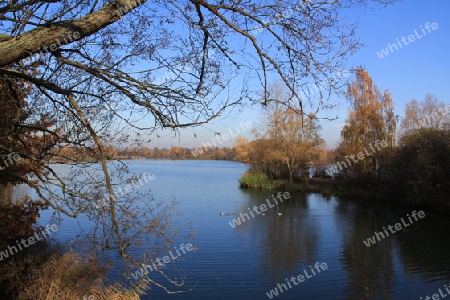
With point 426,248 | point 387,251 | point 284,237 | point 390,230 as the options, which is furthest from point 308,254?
point 390,230

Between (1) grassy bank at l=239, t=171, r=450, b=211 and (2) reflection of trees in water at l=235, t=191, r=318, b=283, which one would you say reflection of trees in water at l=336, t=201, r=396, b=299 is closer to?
(2) reflection of trees in water at l=235, t=191, r=318, b=283

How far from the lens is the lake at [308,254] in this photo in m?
8.94

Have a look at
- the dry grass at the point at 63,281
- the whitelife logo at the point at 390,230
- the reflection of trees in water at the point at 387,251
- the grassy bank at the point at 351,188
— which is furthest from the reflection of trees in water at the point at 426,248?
the dry grass at the point at 63,281

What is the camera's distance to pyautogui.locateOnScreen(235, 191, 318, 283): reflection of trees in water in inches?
429

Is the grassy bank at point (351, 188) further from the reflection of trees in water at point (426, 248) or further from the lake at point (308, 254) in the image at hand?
the reflection of trees in water at point (426, 248)

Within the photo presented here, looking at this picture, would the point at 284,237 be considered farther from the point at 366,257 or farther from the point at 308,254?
the point at 366,257

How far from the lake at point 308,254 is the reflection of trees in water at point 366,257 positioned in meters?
0.02

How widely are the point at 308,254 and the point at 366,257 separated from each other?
1670 millimetres

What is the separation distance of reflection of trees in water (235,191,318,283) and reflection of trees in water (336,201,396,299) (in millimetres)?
1158

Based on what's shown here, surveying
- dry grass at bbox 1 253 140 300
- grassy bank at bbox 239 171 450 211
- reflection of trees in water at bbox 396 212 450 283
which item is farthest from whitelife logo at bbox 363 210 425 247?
dry grass at bbox 1 253 140 300

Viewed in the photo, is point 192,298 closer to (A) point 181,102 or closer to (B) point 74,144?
(B) point 74,144

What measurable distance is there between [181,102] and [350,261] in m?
9.21

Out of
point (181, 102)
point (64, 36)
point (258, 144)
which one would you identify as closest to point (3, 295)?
point (181, 102)

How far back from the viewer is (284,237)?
14094 mm
